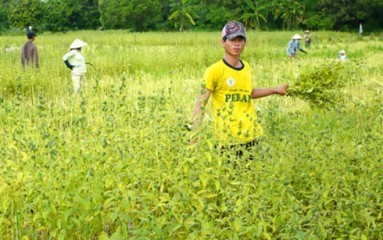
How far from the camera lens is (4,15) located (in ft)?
229

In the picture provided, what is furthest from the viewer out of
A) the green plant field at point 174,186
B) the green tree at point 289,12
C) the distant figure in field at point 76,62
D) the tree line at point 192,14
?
the green tree at point 289,12

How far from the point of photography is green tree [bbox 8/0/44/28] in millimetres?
60031

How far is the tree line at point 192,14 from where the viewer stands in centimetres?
4347

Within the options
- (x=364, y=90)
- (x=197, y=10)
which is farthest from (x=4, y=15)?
(x=364, y=90)

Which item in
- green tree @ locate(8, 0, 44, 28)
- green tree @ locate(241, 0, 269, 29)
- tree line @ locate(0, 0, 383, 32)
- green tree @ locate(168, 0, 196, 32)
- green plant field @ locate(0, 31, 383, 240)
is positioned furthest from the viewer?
green tree @ locate(8, 0, 44, 28)

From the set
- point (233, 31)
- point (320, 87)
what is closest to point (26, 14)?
point (320, 87)

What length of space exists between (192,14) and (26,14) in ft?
67.5

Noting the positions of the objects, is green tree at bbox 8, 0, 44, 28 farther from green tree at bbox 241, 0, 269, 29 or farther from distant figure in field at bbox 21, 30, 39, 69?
distant figure in field at bbox 21, 30, 39, 69

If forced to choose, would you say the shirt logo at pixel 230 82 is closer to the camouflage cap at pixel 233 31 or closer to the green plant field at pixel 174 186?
the camouflage cap at pixel 233 31

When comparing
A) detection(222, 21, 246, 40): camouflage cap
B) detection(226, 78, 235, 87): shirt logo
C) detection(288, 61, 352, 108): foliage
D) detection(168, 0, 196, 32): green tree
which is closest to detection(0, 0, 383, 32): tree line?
detection(168, 0, 196, 32): green tree

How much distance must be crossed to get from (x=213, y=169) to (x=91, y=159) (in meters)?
0.73

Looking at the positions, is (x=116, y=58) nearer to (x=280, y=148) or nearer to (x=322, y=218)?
(x=280, y=148)

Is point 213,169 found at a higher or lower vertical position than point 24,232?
higher

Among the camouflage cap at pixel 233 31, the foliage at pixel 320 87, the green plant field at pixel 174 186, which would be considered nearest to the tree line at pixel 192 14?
the foliage at pixel 320 87
